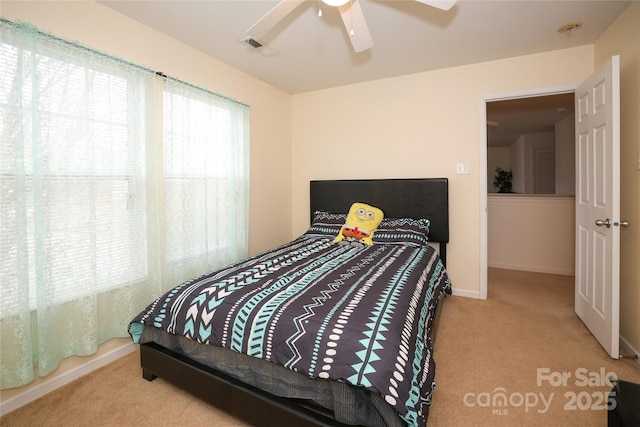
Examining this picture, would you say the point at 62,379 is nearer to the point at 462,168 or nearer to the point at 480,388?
the point at 480,388

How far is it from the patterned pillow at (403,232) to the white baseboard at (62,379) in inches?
87.9

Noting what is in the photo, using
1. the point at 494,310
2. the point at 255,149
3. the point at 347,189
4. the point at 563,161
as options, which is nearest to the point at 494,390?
the point at 494,310

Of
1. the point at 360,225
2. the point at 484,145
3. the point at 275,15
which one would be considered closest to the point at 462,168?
the point at 484,145

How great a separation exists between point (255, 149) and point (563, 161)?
524 centimetres

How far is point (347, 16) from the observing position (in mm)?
1834

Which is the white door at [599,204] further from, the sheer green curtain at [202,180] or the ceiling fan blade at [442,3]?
the sheer green curtain at [202,180]

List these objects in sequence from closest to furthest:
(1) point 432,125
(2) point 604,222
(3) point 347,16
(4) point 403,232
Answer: (3) point 347,16, (2) point 604,222, (4) point 403,232, (1) point 432,125

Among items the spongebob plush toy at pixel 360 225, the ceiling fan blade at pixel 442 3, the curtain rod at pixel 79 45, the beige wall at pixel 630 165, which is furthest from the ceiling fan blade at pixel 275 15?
the beige wall at pixel 630 165

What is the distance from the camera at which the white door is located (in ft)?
6.72

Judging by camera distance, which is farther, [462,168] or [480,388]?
[462,168]

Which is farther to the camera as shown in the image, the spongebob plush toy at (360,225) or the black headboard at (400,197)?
the black headboard at (400,197)

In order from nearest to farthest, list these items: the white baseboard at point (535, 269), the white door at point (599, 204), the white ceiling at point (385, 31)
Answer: the white door at point (599, 204) < the white ceiling at point (385, 31) < the white baseboard at point (535, 269)

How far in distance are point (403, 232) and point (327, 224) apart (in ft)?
2.67

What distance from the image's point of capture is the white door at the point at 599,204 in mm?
2049
